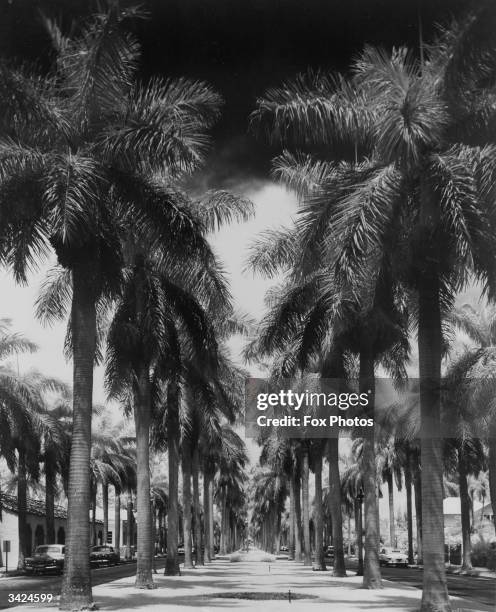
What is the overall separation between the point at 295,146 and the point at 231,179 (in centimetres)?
343

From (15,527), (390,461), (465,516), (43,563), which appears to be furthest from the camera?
(390,461)

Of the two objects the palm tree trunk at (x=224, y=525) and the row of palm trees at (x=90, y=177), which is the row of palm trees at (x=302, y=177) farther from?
the palm tree trunk at (x=224, y=525)

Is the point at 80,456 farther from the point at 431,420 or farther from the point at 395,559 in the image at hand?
the point at 395,559

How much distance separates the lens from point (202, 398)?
2927cm

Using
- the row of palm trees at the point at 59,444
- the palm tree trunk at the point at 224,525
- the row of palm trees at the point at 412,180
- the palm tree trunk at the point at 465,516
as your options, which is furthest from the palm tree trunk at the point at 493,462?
the palm tree trunk at the point at 224,525

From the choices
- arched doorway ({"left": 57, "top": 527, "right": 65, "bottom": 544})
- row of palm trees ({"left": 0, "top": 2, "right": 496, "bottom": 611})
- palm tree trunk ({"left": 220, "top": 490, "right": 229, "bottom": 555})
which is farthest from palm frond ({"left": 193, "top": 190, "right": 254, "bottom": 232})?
palm tree trunk ({"left": 220, "top": 490, "right": 229, "bottom": 555})

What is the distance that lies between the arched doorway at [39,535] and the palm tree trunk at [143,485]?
41.7 metres

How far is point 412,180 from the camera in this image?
16703mm

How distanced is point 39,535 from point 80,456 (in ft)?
172

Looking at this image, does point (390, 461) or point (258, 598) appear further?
point (390, 461)

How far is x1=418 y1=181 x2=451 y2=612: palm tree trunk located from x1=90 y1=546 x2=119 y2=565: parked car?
4014 centimetres

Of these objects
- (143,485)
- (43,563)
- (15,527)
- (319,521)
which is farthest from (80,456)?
(15,527)

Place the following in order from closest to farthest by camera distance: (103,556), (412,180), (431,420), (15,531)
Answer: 1. (412,180)
2. (431,420)
3. (103,556)
4. (15,531)

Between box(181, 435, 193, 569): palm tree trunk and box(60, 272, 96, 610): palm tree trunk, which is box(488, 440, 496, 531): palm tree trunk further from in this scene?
box(60, 272, 96, 610): palm tree trunk
